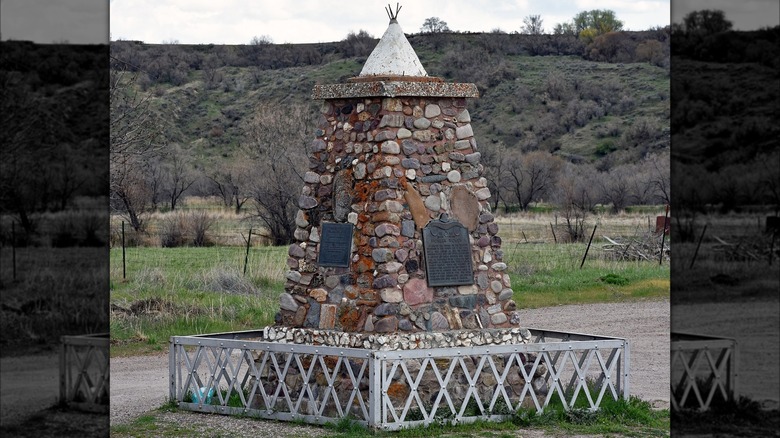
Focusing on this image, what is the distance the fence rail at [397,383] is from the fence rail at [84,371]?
20.0 feet

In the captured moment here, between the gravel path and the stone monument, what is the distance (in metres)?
1.24

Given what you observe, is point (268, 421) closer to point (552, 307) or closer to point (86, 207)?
point (86, 207)

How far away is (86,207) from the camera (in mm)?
2877

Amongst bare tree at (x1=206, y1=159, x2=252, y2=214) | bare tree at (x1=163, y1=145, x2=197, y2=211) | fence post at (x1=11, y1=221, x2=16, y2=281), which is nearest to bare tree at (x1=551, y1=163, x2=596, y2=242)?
bare tree at (x1=206, y1=159, x2=252, y2=214)

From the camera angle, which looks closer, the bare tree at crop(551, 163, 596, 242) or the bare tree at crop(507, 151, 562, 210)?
the bare tree at crop(551, 163, 596, 242)

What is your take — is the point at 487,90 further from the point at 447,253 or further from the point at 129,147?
the point at 447,253

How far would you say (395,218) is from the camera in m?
9.84

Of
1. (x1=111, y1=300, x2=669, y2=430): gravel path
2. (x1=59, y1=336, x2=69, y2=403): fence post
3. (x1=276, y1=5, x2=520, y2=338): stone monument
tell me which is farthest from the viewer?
(x1=111, y1=300, x2=669, y2=430): gravel path

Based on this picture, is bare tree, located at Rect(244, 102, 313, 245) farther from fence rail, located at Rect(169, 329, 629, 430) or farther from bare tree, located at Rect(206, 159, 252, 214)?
fence rail, located at Rect(169, 329, 629, 430)

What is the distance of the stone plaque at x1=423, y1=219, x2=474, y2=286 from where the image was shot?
9.97 meters

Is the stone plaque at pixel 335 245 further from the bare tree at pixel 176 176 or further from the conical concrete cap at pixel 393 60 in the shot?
the bare tree at pixel 176 176

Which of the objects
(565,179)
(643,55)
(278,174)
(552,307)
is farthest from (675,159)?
(643,55)

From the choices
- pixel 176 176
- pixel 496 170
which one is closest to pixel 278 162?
pixel 176 176

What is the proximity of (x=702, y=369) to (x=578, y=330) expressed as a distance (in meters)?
13.7
